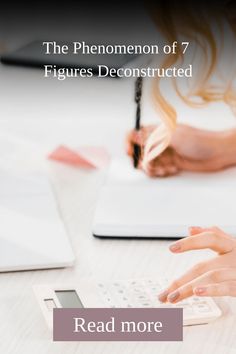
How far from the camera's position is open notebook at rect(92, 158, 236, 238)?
105cm

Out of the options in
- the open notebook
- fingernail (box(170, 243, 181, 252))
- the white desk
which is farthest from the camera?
the open notebook

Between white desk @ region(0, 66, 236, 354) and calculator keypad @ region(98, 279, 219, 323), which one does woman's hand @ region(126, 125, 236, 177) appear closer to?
white desk @ region(0, 66, 236, 354)

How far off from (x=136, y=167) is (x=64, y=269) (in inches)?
13.6

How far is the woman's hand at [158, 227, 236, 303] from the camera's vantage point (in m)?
0.86

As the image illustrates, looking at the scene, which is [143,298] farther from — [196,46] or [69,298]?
[196,46]

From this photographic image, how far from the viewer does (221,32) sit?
158 centimetres

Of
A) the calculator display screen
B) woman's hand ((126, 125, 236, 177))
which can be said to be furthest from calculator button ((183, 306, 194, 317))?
woman's hand ((126, 125, 236, 177))

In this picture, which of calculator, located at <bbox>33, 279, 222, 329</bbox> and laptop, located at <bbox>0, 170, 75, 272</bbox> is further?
laptop, located at <bbox>0, 170, 75, 272</bbox>

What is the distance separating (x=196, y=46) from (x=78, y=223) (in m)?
0.49

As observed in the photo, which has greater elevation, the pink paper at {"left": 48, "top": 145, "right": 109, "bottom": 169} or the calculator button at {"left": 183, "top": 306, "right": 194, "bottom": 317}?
the pink paper at {"left": 48, "top": 145, "right": 109, "bottom": 169}

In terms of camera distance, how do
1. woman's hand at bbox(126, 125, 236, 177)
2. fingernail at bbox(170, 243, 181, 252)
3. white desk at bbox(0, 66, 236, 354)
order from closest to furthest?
1. white desk at bbox(0, 66, 236, 354)
2. fingernail at bbox(170, 243, 181, 252)
3. woman's hand at bbox(126, 125, 236, 177)

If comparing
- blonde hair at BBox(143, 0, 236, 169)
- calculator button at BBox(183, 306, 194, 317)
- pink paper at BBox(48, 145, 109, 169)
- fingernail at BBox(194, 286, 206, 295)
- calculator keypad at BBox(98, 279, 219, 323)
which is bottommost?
calculator button at BBox(183, 306, 194, 317)

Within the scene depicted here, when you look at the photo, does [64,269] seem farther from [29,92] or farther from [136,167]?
[29,92]

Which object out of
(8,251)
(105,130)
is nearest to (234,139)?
(105,130)
